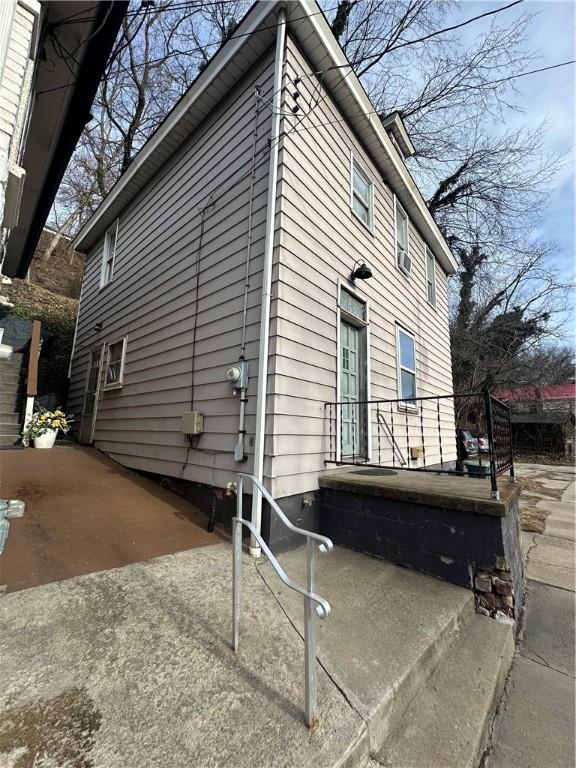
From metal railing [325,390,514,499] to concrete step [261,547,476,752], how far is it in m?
0.95

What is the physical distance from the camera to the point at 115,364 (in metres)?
6.72

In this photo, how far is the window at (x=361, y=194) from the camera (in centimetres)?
546

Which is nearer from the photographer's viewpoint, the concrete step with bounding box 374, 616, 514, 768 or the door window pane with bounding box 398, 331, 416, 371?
the concrete step with bounding box 374, 616, 514, 768

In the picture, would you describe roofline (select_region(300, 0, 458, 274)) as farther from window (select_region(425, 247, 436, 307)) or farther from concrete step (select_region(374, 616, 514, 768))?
concrete step (select_region(374, 616, 514, 768))

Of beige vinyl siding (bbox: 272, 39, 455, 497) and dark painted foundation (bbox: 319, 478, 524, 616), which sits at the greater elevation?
beige vinyl siding (bbox: 272, 39, 455, 497)

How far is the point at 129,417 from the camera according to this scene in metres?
5.75

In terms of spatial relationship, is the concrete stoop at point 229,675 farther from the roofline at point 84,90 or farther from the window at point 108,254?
the window at point 108,254

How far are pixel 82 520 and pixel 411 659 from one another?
3139 millimetres

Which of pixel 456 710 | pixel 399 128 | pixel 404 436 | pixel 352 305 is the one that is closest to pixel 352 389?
pixel 352 305

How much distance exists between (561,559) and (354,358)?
11.7 feet

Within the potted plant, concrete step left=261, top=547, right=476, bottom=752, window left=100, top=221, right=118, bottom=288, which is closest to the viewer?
concrete step left=261, top=547, right=476, bottom=752

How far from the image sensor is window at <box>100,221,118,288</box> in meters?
7.80

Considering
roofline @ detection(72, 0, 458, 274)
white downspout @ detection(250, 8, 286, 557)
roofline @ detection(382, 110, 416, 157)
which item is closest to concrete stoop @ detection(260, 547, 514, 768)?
white downspout @ detection(250, 8, 286, 557)

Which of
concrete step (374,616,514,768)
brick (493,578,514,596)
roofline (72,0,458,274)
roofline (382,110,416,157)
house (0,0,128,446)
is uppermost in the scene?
roofline (382,110,416,157)
